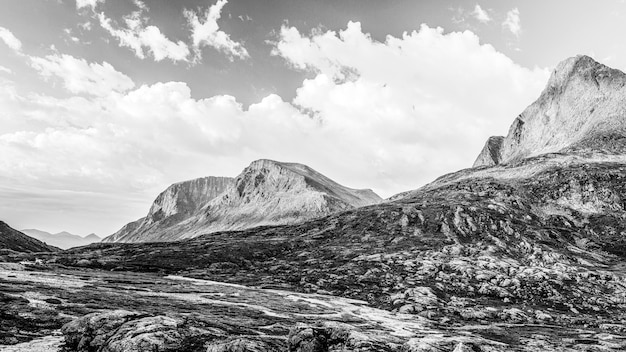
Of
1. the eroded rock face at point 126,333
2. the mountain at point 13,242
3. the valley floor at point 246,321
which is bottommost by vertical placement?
the valley floor at point 246,321

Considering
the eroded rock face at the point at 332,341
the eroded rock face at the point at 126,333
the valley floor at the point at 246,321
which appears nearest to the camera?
the eroded rock face at the point at 126,333

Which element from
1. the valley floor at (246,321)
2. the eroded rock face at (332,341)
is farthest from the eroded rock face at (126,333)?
the eroded rock face at (332,341)

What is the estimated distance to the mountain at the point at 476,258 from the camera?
221 feet

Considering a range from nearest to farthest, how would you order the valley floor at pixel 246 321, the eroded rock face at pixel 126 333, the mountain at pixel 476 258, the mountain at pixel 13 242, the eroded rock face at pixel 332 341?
the eroded rock face at pixel 126 333
the eroded rock face at pixel 332 341
the valley floor at pixel 246 321
the mountain at pixel 476 258
the mountain at pixel 13 242

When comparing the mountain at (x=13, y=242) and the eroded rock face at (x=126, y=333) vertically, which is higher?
the mountain at (x=13, y=242)

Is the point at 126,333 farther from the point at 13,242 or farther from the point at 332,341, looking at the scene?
the point at 13,242

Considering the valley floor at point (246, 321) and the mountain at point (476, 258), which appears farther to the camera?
the mountain at point (476, 258)

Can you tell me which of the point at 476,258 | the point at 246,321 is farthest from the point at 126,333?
the point at 476,258

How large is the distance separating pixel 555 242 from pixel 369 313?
97.1 m

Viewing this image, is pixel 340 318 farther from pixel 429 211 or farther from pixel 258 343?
pixel 429 211

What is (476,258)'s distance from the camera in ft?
359

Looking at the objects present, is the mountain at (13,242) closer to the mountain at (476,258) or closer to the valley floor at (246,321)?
the mountain at (476,258)

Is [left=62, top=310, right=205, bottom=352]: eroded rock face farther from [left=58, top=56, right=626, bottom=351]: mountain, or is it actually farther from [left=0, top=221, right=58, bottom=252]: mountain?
[left=0, top=221, right=58, bottom=252]: mountain

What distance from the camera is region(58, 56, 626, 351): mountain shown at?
6750 cm
